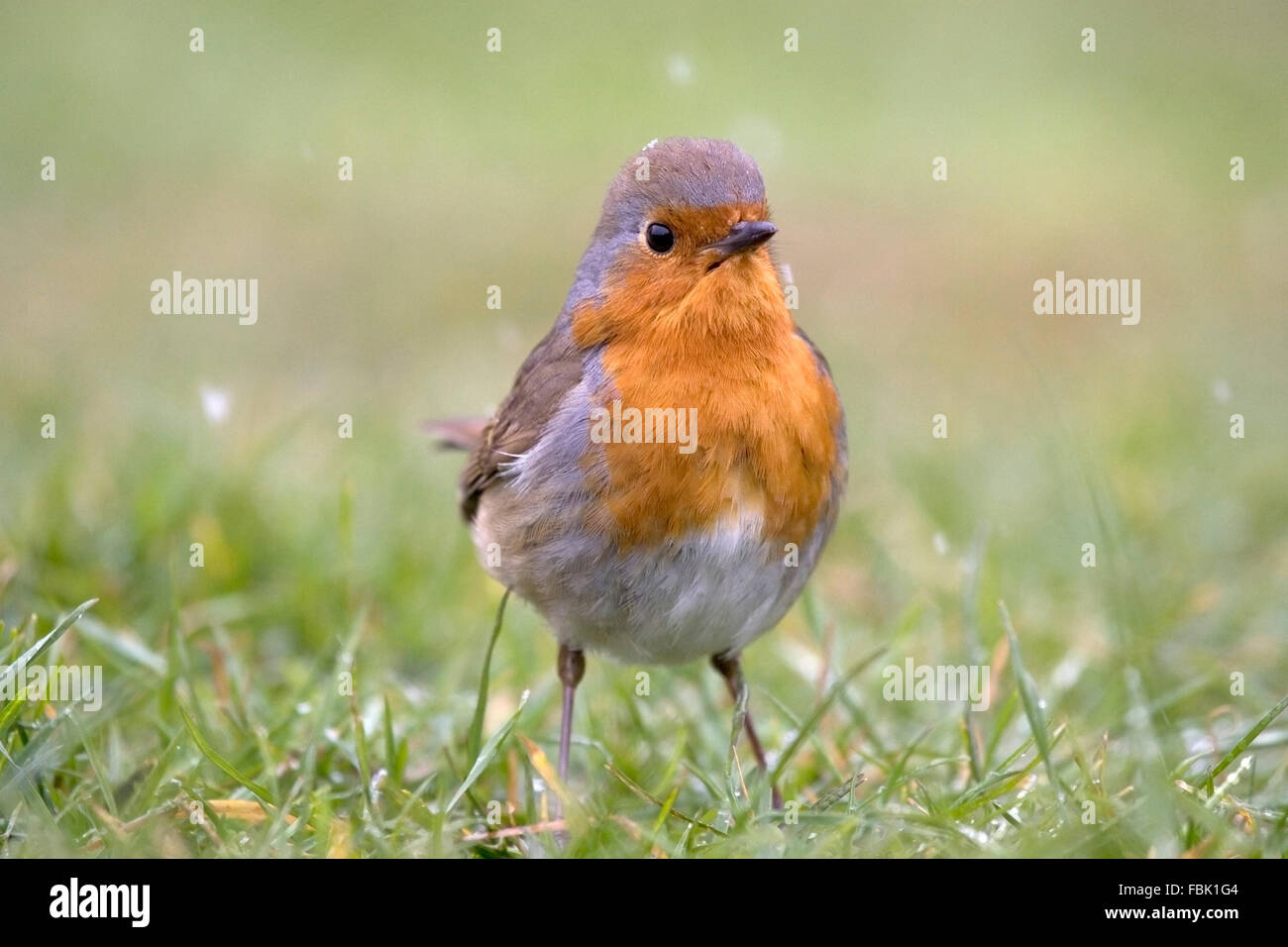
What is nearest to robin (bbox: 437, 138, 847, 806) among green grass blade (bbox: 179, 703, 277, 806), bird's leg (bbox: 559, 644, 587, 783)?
bird's leg (bbox: 559, 644, 587, 783)

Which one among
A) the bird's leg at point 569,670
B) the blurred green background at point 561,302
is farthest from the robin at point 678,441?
the blurred green background at point 561,302

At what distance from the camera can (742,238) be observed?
167 inches

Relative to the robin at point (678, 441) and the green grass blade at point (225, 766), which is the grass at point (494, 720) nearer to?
the green grass blade at point (225, 766)

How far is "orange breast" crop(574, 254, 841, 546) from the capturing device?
13.7ft

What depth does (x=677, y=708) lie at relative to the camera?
17.2 ft

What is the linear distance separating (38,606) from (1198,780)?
12.4 feet

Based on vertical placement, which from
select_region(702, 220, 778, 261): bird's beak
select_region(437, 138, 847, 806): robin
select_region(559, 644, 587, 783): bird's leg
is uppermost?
select_region(702, 220, 778, 261): bird's beak

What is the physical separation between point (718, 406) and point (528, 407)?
0.75 metres

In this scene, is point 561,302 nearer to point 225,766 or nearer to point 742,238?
point 742,238

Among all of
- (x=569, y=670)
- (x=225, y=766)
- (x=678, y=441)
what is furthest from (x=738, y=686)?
(x=225, y=766)

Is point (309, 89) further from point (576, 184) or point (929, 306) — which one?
point (929, 306)

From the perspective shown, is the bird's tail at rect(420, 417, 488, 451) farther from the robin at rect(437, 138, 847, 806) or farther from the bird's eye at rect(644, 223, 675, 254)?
the bird's eye at rect(644, 223, 675, 254)

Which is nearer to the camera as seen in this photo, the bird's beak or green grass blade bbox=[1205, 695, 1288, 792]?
green grass blade bbox=[1205, 695, 1288, 792]
